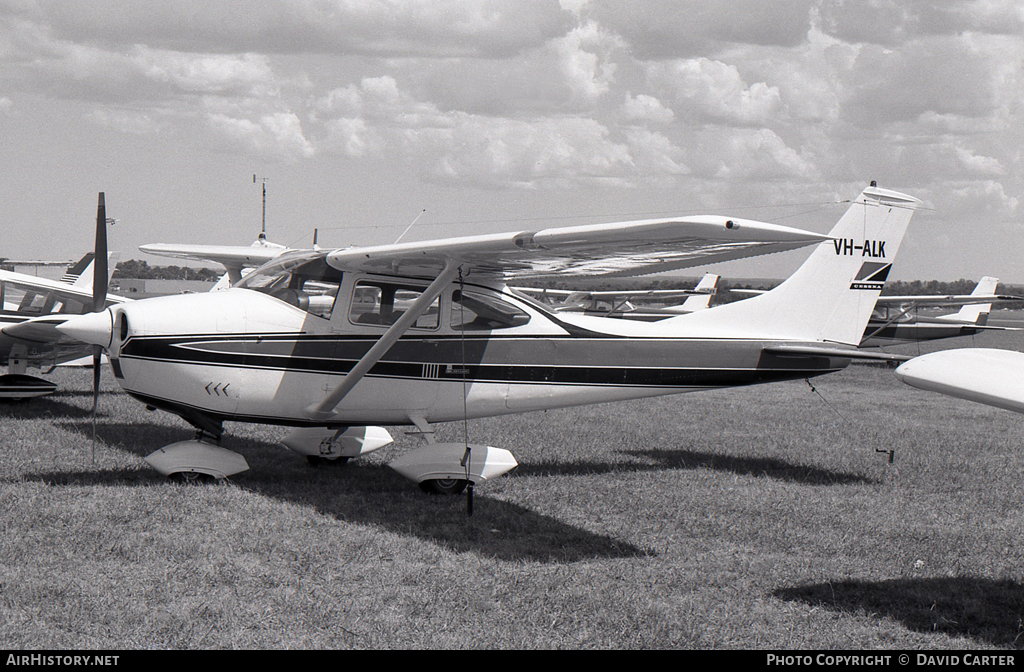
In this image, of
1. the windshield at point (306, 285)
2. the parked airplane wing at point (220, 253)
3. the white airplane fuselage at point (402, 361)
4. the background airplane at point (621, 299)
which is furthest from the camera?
the background airplane at point (621, 299)

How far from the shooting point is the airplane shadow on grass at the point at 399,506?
5.91m

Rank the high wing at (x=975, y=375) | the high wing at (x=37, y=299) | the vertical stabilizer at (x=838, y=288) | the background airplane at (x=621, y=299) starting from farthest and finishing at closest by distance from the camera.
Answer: the background airplane at (x=621, y=299), the high wing at (x=37, y=299), the vertical stabilizer at (x=838, y=288), the high wing at (x=975, y=375)

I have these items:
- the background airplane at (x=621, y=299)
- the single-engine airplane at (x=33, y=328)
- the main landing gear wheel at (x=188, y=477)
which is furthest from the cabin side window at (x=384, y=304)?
the background airplane at (x=621, y=299)

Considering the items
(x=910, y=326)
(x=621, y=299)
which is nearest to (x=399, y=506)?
(x=910, y=326)

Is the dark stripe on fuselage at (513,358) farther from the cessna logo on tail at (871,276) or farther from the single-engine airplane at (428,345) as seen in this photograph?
the cessna logo on tail at (871,276)

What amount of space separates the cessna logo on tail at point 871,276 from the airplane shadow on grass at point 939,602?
456 centimetres

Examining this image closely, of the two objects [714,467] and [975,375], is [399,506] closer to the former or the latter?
[714,467]

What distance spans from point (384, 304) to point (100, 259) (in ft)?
10.4

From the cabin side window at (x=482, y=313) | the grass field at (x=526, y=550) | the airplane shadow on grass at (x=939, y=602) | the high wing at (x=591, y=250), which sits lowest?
the grass field at (x=526, y=550)

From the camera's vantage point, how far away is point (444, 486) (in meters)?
7.45

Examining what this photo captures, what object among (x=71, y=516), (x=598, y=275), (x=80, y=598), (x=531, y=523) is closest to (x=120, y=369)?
(x=71, y=516)

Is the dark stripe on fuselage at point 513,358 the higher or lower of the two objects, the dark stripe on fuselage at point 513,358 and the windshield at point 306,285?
the lower
